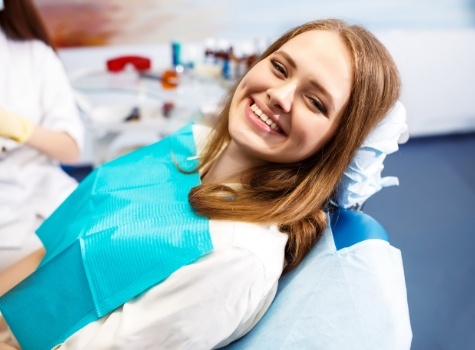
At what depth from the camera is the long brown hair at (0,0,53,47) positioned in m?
1.29

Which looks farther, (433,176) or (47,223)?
(433,176)

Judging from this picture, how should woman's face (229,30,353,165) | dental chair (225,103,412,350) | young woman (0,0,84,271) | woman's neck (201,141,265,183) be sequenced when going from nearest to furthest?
dental chair (225,103,412,350), woman's face (229,30,353,165), woman's neck (201,141,265,183), young woman (0,0,84,271)

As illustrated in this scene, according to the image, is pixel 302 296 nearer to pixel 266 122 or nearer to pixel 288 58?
pixel 266 122

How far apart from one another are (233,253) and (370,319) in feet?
0.79

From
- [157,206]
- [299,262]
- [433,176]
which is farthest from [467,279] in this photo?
[157,206]

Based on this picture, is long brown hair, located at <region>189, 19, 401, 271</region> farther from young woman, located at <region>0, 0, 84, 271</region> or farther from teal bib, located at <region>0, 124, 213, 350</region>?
young woman, located at <region>0, 0, 84, 271</region>

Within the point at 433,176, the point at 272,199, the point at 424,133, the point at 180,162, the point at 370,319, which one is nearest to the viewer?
the point at 370,319

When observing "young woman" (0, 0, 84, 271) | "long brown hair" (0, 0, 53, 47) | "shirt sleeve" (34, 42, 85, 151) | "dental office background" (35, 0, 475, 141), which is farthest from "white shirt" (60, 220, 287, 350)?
"dental office background" (35, 0, 475, 141)

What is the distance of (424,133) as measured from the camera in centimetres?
321

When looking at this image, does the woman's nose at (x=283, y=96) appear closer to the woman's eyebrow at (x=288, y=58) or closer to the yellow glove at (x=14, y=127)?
the woman's eyebrow at (x=288, y=58)

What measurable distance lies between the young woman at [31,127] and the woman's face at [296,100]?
680mm

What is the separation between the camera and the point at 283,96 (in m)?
0.81

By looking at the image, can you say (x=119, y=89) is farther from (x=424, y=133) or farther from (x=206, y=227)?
(x=424, y=133)

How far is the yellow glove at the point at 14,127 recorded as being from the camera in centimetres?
112
